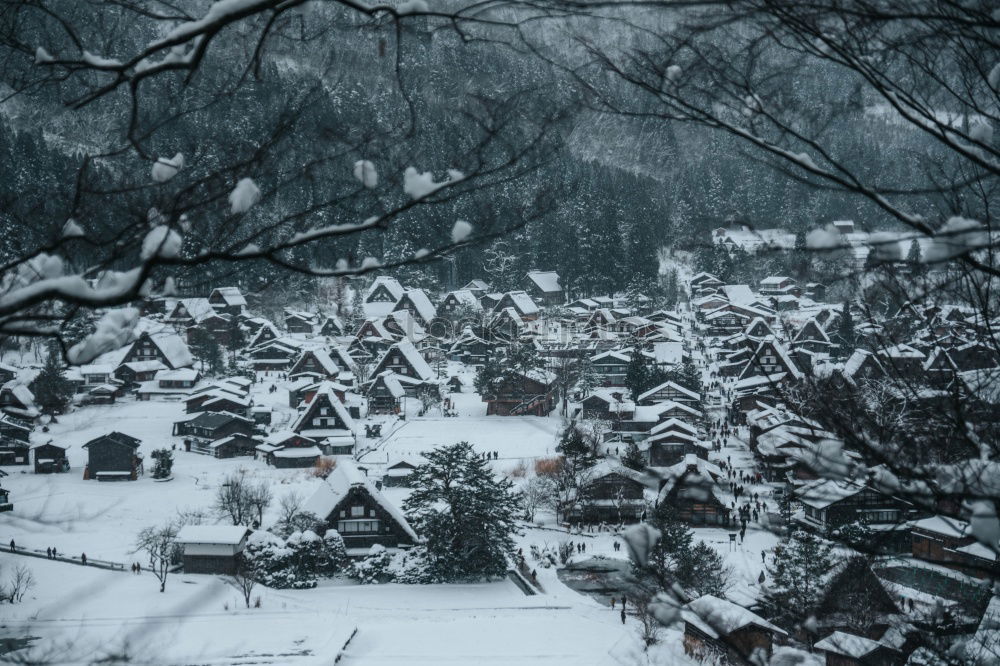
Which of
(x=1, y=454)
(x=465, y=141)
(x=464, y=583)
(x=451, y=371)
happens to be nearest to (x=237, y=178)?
(x=465, y=141)

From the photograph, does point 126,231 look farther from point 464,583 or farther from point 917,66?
point 464,583

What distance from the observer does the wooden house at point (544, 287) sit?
3016 cm

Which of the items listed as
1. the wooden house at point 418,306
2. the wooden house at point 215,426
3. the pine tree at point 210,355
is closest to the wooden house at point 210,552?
the wooden house at point 215,426

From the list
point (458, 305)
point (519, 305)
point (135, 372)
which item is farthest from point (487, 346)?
point (135, 372)

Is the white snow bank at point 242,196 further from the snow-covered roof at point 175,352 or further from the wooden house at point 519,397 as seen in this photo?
the snow-covered roof at point 175,352

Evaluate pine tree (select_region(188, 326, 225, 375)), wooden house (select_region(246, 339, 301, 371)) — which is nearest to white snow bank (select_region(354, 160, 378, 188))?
pine tree (select_region(188, 326, 225, 375))

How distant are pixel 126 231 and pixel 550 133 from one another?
0.92 m

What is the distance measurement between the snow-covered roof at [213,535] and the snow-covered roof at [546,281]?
20536mm

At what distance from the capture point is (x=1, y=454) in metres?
15.3

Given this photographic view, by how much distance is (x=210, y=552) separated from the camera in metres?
10.6

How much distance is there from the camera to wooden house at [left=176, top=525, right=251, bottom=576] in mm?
10531

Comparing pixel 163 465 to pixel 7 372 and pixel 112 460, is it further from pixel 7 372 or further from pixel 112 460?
pixel 7 372

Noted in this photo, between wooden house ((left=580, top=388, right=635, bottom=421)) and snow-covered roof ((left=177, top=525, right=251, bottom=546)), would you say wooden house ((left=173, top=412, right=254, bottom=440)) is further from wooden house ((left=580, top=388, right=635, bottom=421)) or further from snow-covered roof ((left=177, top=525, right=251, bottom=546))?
wooden house ((left=580, top=388, right=635, bottom=421))

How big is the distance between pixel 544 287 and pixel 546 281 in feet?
1.07
